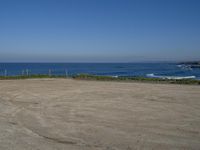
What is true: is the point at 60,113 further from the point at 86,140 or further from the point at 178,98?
the point at 178,98

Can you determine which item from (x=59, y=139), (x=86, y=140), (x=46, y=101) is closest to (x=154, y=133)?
(x=86, y=140)

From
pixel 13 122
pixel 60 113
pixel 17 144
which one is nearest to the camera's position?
pixel 17 144

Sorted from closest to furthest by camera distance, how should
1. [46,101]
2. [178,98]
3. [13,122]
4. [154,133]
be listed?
[154,133]
[13,122]
[46,101]
[178,98]

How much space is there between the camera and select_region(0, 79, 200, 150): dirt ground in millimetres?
7746

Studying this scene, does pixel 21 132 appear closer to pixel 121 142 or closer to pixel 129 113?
pixel 121 142

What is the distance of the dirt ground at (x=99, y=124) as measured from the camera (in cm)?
775

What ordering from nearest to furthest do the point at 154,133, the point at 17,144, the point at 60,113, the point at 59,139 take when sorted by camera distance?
the point at 17,144
the point at 59,139
the point at 154,133
the point at 60,113

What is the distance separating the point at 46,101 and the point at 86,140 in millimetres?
7794

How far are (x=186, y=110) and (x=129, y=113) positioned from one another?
2506mm

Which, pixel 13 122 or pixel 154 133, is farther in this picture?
pixel 13 122

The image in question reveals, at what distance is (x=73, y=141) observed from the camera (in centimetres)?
795

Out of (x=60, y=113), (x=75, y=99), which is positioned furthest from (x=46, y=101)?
(x=60, y=113)

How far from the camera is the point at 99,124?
995cm

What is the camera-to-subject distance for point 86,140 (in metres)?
8.03
